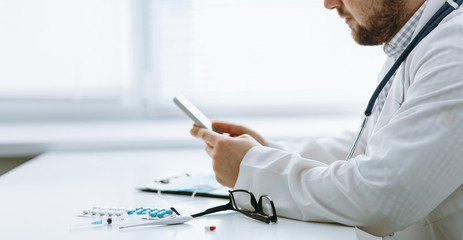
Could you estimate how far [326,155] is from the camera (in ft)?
5.17

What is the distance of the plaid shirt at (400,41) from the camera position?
1.26 meters

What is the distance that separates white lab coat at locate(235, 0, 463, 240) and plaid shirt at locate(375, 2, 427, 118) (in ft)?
0.43

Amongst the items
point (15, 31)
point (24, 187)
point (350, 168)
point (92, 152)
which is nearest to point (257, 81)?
point (92, 152)

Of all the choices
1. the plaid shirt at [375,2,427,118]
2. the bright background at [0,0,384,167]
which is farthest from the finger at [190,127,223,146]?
the bright background at [0,0,384,167]

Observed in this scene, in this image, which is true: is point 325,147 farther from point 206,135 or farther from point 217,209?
point 217,209

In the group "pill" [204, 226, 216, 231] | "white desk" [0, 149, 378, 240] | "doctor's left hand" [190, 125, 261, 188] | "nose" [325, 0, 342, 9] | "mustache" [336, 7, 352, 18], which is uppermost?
"nose" [325, 0, 342, 9]

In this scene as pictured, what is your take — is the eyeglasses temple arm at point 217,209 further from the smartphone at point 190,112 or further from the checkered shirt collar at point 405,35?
the checkered shirt collar at point 405,35

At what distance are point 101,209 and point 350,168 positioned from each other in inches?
20.0

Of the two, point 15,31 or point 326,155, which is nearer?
point 326,155

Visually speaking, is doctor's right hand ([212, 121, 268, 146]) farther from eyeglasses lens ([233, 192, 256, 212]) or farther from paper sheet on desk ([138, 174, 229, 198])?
eyeglasses lens ([233, 192, 256, 212])

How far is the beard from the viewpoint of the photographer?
1284mm

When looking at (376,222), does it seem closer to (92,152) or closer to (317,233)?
(317,233)

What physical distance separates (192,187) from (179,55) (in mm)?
1123

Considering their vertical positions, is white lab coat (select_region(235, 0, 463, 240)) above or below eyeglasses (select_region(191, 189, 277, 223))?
above
